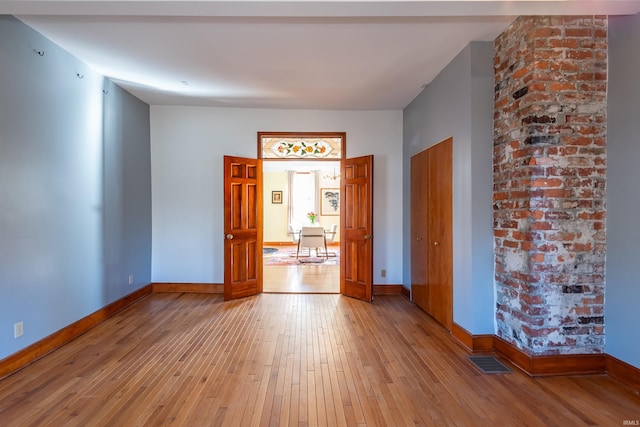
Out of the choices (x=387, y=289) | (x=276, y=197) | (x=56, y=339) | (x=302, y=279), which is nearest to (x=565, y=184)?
(x=387, y=289)

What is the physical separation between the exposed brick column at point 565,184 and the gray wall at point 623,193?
2.1 inches

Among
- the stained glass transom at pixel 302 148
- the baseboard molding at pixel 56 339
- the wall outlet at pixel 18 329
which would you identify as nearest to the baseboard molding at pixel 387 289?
the stained glass transom at pixel 302 148

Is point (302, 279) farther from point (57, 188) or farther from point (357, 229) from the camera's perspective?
point (57, 188)

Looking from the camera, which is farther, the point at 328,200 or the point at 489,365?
the point at 328,200

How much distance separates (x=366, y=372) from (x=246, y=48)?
3095 millimetres

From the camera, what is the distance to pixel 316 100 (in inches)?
184

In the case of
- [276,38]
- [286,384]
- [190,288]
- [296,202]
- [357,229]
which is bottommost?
[286,384]

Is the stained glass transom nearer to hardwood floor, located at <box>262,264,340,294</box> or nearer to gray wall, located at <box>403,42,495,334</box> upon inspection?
hardwood floor, located at <box>262,264,340,294</box>

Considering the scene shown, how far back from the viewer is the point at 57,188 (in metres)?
3.11

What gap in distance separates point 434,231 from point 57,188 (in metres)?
3.92

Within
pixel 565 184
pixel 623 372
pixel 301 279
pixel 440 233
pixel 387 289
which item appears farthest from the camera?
pixel 301 279

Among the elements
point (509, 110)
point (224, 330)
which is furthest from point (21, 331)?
point (509, 110)

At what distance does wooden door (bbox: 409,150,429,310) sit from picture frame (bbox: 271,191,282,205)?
7.07m

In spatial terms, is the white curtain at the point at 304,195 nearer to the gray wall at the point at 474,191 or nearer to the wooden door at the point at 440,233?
the wooden door at the point at 440,233
